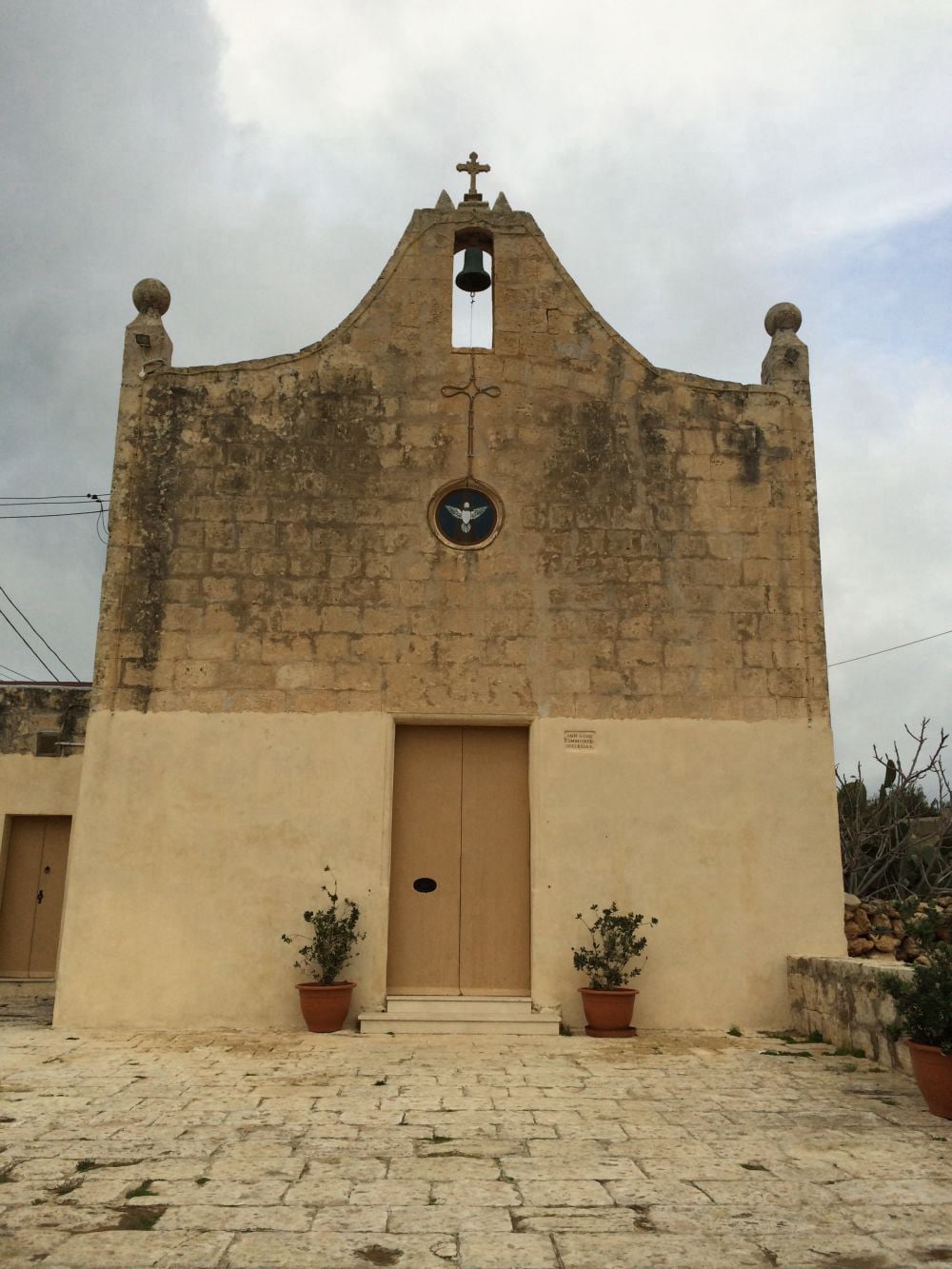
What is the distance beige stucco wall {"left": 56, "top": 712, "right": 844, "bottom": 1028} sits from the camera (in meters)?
9.03

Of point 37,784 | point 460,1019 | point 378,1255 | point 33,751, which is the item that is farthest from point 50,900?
point 378,1255

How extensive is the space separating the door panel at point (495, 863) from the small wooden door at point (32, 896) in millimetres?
6888

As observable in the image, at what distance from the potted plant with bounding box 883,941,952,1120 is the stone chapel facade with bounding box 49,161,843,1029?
3.31m

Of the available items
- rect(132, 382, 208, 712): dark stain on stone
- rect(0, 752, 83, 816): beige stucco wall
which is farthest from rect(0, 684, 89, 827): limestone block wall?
rect(132, 382, 208, 712): dark stain on stone

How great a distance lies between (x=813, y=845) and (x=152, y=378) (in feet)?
25.8

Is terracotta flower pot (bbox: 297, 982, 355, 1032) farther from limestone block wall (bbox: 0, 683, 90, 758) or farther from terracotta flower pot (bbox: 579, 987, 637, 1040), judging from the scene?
limestone block wall (bbox: 0, 683, 90, 758)

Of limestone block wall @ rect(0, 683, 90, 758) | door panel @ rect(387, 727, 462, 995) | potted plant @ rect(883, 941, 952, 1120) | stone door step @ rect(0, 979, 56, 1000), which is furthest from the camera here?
limestone block wall @ rect(0, 683, 90, 758)

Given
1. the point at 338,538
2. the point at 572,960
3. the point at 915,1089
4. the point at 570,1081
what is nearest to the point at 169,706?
the point at 338,538

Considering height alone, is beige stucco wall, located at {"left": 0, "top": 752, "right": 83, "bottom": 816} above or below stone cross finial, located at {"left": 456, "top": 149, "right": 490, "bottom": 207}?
below

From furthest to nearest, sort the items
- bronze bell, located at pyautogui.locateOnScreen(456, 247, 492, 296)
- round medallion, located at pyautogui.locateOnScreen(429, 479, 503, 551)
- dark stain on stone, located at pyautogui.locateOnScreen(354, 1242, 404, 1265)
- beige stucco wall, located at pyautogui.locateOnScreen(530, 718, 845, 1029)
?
bronze bell, located at pyautogui.locateOnScreen(456, 247, 492, 296) → round medallion, located at pyautogui.locateOnScreen(429, 479, 503, 551) → beige stucco wall, located at pyautogui.locateOnScreen(530, 718, 845, 1029) → dark stain on stone, located at pyautogui.locateOnScreen(354, 1242, 404, 1265)

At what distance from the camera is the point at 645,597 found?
9930 mm

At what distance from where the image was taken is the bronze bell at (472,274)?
1070 centimetres

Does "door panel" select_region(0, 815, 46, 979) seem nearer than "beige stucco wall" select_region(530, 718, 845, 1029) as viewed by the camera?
No

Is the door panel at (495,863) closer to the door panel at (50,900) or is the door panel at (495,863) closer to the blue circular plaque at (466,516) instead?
the blue circular plaque at (466,516)
